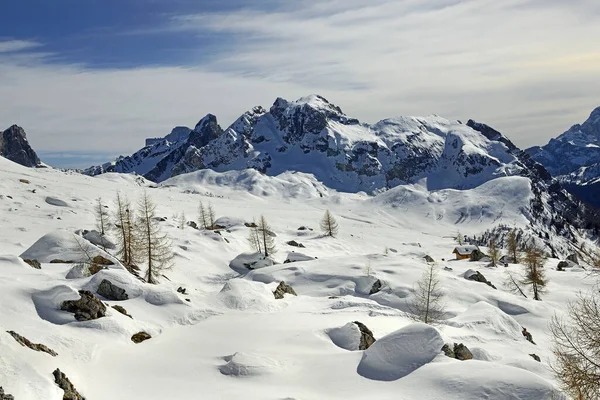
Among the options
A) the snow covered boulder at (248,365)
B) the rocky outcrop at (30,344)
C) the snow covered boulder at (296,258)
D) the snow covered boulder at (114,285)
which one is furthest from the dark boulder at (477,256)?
the rocky outcrop at (30,344)

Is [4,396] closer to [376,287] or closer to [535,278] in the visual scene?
[376,287]

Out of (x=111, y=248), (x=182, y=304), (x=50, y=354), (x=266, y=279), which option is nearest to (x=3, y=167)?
(x=111, y=248)

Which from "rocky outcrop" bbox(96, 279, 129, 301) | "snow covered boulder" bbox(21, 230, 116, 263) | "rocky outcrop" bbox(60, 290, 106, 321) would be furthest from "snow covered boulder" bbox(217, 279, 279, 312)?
"snow covered boulder" bbox(21, 230, 116, 263)

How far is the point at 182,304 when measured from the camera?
2958cm

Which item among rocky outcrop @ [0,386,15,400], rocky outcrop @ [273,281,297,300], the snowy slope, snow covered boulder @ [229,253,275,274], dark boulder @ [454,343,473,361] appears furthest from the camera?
snow covered boulder @ [229,253,275,274]

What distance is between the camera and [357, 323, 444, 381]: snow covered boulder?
62.9 ft

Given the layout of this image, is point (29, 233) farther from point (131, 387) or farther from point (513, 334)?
point (513, 334)

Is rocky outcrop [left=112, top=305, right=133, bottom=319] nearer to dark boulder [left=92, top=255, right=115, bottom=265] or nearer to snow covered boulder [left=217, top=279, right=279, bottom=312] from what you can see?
snow covered boulder [left=217, top=279, right=279, bottom=312]

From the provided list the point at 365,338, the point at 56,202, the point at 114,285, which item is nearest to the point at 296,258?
the point at 114,285

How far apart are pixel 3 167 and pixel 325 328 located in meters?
144

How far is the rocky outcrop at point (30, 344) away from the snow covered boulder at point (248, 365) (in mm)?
6823

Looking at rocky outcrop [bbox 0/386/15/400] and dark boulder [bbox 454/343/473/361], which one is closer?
rocky outcrop [bbox 0/386/15/400]

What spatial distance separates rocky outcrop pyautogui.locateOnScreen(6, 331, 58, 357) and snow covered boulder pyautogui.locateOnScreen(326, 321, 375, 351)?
1375cm

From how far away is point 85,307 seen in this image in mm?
23359
